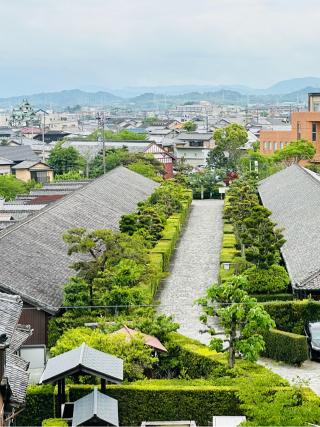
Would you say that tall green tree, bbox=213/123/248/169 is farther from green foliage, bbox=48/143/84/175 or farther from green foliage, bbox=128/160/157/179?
green foliage, bbox=128/160/157/179

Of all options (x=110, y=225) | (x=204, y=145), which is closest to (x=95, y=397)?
(x=110, y=225)

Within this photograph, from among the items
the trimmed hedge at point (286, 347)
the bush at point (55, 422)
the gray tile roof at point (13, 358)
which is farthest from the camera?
the trimmed hedge at point (286, 347)

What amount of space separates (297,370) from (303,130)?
55672 mm

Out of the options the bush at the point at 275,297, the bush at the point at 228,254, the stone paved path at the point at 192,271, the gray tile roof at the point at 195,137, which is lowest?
the stone paved path at the point at 192,271

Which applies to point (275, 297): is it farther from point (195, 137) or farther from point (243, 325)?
point (195, 137)

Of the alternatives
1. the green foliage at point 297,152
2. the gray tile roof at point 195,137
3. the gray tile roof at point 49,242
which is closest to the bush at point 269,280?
the gray tile roof at point 49,242

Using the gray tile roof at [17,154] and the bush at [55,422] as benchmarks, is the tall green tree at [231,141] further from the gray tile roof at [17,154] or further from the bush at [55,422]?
the bush at [55,422]

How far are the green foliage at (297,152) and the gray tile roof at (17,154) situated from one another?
72.7ft

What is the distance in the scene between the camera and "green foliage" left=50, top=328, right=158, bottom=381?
21781mm

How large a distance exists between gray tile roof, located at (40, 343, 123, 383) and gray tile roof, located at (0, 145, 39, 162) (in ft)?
215

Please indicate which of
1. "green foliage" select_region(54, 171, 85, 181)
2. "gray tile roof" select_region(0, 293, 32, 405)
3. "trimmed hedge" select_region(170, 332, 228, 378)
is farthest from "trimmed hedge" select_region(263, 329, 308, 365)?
"green foliage" select_region(54, 171, 85, 181)

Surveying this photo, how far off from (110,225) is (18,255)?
1212 centimetres

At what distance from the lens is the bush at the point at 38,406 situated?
65.1ft

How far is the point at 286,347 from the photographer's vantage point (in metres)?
25.0
